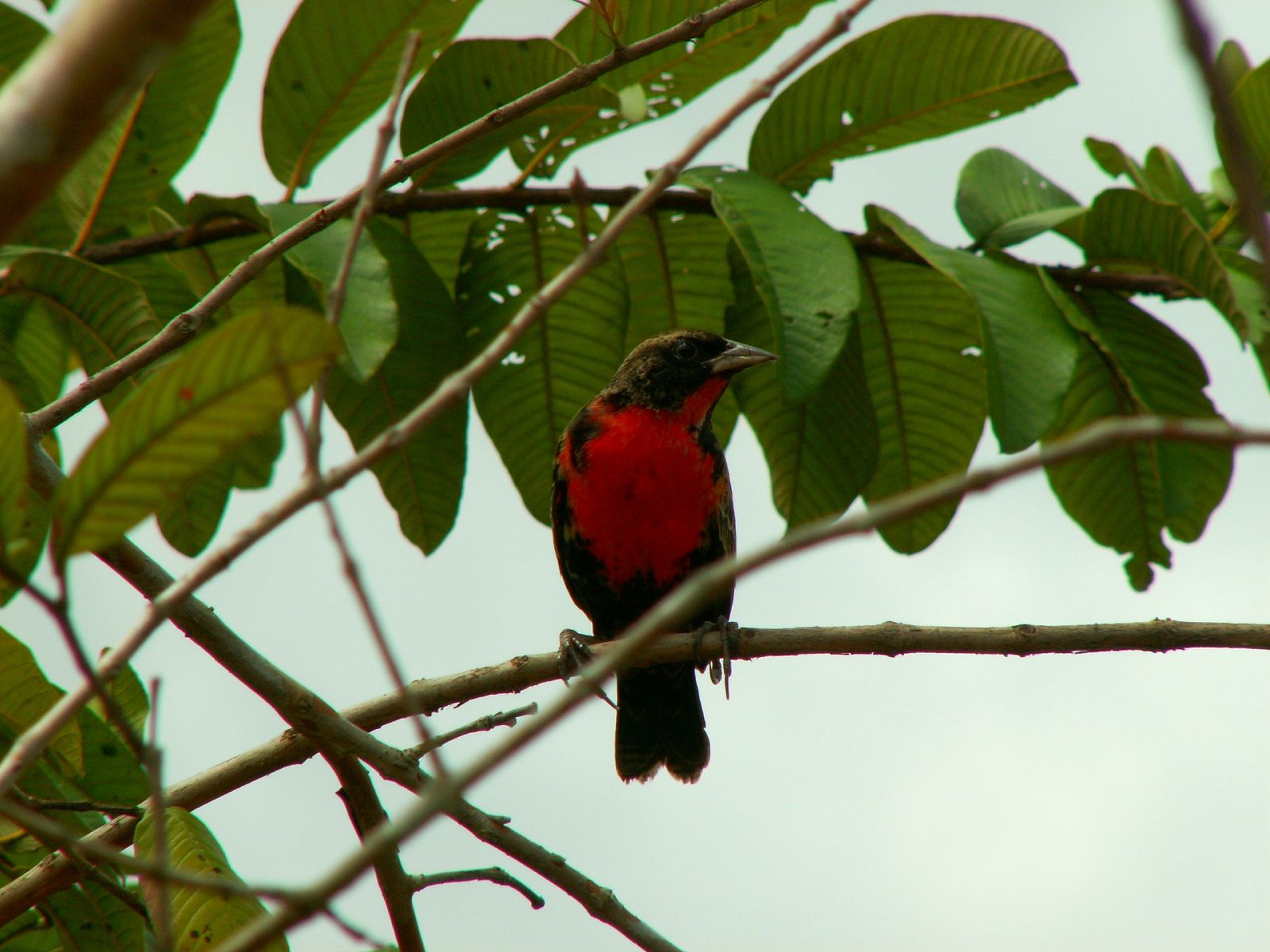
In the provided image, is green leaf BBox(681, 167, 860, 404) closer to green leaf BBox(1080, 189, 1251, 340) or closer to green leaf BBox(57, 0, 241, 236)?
green leaf BBox(1080, 189, 1251, 340)

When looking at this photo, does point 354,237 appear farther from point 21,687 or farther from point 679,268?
point 679,268

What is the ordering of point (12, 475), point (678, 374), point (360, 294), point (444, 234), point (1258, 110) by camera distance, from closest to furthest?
point (12, 475) → point (360, 294) → point (1258, 110) → point (444, 234) → point (678, 374)

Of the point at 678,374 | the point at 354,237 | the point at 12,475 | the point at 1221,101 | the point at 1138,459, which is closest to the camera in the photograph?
the point at 1221,101

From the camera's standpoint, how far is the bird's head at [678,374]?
5504 mm

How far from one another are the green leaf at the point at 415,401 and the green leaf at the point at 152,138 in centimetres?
67

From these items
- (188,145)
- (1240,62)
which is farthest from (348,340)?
(1240,62)

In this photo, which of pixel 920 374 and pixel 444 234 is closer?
pixel 920 374

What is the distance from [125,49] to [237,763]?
87.3 inches

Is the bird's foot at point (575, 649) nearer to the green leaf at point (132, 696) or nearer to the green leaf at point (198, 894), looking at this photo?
the green leaf at point (132, 696)

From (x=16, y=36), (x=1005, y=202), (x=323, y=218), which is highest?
(x=16, y=36)

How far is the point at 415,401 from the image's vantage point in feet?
13.2

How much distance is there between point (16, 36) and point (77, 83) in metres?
3.27

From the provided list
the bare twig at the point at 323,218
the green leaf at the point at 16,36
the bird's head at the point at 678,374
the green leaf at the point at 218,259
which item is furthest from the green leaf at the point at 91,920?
the bird's head at the point at 678,374

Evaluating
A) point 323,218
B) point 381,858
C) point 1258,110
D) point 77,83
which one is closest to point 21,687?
point 381,858
